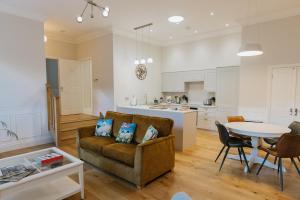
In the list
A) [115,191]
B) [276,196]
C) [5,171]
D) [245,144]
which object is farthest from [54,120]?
[276,196]

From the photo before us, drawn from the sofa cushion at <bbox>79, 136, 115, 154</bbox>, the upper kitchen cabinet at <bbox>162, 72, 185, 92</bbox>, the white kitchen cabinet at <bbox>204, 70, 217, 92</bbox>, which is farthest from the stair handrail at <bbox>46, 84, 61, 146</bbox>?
the white kitchen cabinet at <bbox>204, 70, 217, 92</bbox>

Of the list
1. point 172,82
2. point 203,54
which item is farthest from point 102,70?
point 203,54

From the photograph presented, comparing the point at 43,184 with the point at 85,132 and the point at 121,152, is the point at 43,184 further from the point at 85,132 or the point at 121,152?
the point at 85,132

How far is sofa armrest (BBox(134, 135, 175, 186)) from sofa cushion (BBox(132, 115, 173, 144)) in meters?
0.15

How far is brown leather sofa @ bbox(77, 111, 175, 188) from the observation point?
2.55 meters

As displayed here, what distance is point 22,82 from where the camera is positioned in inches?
169

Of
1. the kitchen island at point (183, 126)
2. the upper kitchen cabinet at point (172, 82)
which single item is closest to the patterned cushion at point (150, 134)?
the kitchen island at point (183, 126)

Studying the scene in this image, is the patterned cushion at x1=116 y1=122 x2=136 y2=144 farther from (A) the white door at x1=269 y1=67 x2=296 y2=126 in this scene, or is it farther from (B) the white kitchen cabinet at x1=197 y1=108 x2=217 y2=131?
(A) the white door at x1=269 y1=67 x2=296 y2=126

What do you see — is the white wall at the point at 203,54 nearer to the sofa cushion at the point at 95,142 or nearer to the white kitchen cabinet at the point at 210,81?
the white kitchen cabinet at the point at 210,81

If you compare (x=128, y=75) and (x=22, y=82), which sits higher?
(x=128, y=75)

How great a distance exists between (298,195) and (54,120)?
489 cm

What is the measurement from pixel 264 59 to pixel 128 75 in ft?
12.9

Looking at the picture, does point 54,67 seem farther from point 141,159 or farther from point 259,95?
point 259,95

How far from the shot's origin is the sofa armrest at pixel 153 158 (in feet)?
8.21
